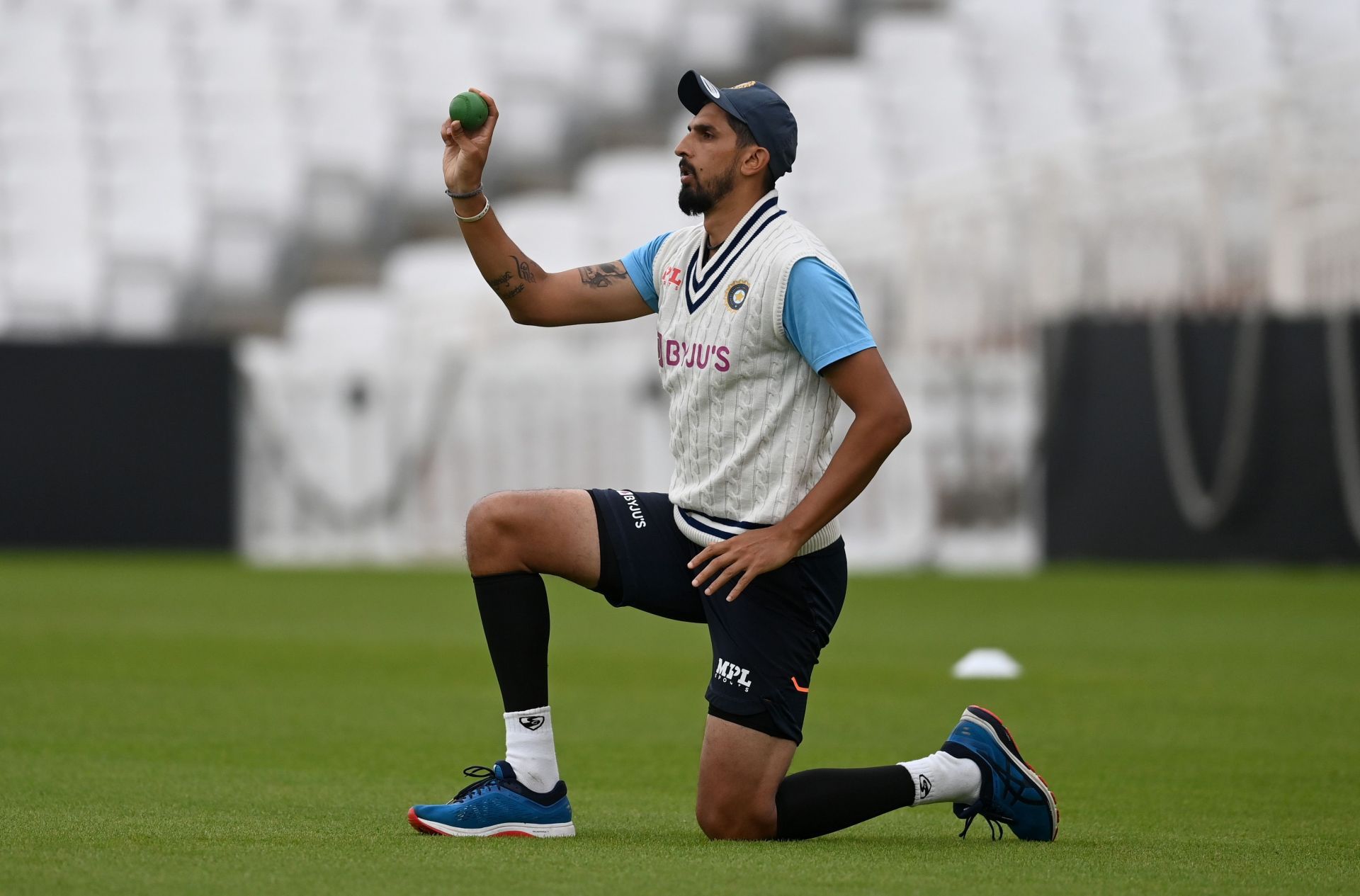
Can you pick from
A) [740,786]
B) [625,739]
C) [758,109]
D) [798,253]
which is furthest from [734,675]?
[625,739]

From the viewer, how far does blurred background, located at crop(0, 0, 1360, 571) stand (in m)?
14.5

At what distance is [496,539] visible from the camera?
4465mm

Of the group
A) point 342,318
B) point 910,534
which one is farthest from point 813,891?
point 342,318

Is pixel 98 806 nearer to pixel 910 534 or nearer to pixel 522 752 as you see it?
pixel 522 752

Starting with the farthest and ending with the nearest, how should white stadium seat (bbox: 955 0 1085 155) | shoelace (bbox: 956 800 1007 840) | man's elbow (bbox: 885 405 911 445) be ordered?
white stadium seat (bbox: 955 0 1085 155) → shoelace (bbox: 956 800 1007 840) → man's elbow (bbox: 885 405 911 445)

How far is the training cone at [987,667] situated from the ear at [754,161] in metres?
3.97

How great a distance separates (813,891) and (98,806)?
5.94ft

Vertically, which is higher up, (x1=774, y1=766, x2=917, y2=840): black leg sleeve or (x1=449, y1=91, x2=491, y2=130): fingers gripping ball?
(x1=449, y1=91, x2=491, y2=130): fingers gripping ball

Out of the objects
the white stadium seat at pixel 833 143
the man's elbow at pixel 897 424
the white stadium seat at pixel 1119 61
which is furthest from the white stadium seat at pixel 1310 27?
the man's elbow at pixel 897 424

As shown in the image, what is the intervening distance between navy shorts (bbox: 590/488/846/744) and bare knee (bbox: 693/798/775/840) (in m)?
0.18

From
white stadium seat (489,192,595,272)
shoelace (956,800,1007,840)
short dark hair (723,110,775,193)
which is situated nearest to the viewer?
shoelace (956,800,1007,840)

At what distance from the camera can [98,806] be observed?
4.53m

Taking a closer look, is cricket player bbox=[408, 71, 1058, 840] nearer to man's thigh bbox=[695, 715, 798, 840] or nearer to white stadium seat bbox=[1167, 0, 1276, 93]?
man's thigh bbox=[695, 715, 798, 840]

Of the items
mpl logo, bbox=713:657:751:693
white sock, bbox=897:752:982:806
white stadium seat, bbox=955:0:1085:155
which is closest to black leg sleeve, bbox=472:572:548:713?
mpl logo, bbox=713:657:751:693
